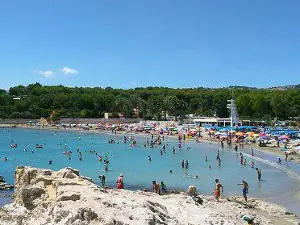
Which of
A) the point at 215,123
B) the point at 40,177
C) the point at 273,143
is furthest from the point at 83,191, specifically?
the point at 215,123

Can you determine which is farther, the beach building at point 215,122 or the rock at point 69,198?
the beach building at point 215,122

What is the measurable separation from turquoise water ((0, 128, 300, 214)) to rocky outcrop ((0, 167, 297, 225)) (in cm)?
934

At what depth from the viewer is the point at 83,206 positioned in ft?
39.8

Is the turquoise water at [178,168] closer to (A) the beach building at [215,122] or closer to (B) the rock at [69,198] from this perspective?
(B) the rock at [69,198]

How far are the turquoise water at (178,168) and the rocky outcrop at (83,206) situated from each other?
934 centimetres

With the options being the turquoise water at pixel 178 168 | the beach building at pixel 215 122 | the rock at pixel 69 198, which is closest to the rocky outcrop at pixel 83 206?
the rock at pixel 69 198

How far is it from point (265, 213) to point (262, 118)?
7724cm

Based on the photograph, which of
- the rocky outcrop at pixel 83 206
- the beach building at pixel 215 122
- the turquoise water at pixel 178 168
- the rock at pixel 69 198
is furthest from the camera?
the beach building at pixel 215 122

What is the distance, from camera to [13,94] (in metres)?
153

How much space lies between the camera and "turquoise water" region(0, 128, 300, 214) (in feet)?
96.8

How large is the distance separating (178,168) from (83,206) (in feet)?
95.6

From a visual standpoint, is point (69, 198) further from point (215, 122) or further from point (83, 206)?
point (215, 122)

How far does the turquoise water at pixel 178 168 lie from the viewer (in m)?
29.5

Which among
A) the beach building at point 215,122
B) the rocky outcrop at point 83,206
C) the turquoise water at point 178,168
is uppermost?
the beach building at point 215,122
